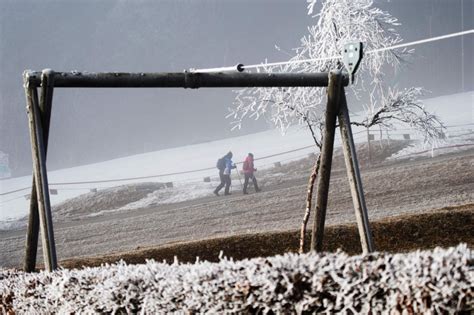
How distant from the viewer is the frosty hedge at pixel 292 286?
2162 mm

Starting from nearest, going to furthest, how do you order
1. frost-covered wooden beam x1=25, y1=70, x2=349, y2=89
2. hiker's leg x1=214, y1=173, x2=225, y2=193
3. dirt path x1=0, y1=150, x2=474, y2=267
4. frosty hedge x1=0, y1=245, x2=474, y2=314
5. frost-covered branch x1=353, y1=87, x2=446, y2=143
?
frosty hedge x1=0, y1=245, x2=474, y2=314 < frost-covered wooden beam x1=25, y1=70, x2=349, y2=89 < frost-covered branch x1=353, y1=87, x2=446, y2=143 < dirt path x1=0, y1=150, x2=474, y2=267 < hiker's leg x1=214, y1=173, x2=225, y2=193

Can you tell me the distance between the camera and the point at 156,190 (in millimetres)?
12648

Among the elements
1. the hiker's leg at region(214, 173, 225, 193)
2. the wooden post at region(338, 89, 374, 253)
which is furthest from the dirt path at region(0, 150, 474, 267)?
the wooden post at region(338, 89, 374, 253)

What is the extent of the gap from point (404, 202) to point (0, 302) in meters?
9.50

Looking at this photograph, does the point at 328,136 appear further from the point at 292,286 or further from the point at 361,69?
the point at 361,69

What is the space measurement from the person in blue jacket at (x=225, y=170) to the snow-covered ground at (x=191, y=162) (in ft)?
0.43

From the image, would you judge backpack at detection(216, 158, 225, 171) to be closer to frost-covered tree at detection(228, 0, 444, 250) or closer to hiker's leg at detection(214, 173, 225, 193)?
hiker's leg at detection(214, 173, 225, 193)

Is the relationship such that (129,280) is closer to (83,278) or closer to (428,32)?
(83,278)

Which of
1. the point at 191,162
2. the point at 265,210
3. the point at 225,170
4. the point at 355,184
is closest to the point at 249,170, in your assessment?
the point at 225,170

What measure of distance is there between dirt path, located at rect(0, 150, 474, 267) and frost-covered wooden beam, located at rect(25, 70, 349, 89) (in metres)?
7.78

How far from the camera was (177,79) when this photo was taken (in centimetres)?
411

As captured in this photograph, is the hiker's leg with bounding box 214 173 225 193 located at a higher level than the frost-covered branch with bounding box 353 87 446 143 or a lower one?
lower

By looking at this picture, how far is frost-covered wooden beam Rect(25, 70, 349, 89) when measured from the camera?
3.95 meters

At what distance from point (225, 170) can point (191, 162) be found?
1.87ft
